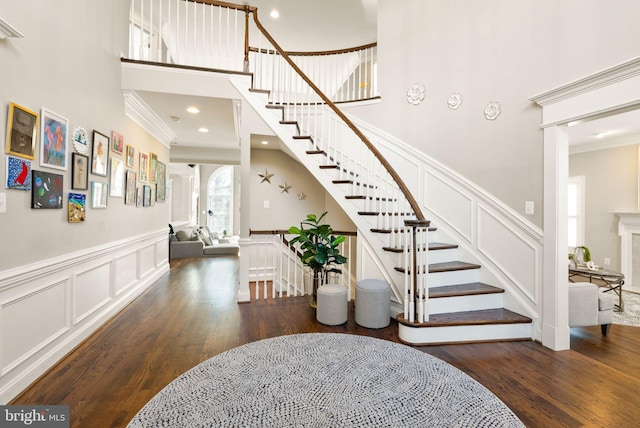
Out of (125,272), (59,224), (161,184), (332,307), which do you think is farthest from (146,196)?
(332,307)

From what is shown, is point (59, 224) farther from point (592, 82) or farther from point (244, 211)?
point (592, 82)

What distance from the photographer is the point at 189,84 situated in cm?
353

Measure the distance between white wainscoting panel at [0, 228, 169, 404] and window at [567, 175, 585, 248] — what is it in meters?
7.57

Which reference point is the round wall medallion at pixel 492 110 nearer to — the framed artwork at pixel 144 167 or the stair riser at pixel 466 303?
the stair riser at pixel 466 303

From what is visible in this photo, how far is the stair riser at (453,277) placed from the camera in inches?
120

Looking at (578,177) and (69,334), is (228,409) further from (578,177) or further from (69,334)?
(578,177)

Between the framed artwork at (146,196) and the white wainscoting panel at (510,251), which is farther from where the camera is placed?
the framed artwork at (146,196)

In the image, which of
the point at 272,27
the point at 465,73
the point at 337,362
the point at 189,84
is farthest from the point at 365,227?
the point at 272,27

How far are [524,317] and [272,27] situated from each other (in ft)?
19.9

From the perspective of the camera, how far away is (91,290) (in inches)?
107

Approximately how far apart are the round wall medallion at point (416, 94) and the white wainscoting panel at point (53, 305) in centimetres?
433

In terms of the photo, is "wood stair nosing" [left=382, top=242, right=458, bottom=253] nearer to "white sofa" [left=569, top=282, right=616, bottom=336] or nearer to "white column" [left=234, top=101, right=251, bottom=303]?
"white sofa" [left=569, top=282, right=616, bottom=336]

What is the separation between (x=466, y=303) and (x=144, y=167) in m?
4.69

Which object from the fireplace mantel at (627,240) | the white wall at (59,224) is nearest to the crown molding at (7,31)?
the white wall at (59,224)
